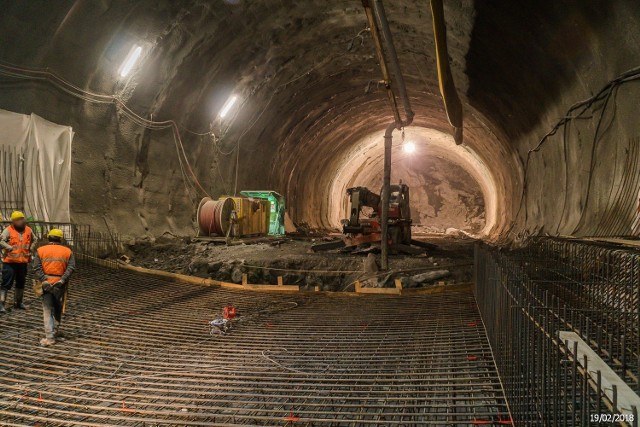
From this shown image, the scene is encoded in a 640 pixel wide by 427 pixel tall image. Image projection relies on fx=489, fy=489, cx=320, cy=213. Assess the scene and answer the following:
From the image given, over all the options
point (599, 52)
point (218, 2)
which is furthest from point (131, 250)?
point (599, 52)

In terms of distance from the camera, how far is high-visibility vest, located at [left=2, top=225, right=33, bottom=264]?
686 cm

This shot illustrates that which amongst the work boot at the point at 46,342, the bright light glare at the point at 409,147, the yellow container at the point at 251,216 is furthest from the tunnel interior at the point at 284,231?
the bright light glare at the point at 409,147

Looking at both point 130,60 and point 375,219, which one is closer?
point 130,60

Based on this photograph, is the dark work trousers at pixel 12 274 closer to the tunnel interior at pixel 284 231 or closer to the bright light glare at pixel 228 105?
the tunnel interior at pixel 284 231

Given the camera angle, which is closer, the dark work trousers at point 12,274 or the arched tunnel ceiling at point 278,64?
the dark work trousers at point 12,274

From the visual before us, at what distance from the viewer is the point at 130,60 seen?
35.2ft

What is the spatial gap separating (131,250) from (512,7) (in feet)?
31.6

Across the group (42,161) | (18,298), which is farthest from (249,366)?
(42,161)

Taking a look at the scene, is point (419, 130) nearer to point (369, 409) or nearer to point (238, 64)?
point (238, 64)

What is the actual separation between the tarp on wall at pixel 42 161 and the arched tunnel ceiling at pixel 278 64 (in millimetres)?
286

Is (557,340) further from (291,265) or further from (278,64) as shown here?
(278,64)

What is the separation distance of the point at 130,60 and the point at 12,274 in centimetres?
570

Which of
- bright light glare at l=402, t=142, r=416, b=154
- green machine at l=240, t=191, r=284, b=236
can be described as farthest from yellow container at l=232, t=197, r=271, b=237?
bright light glare at l=402, t=142, r=416, b=154

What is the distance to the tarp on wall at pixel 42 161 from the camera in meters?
8.81
